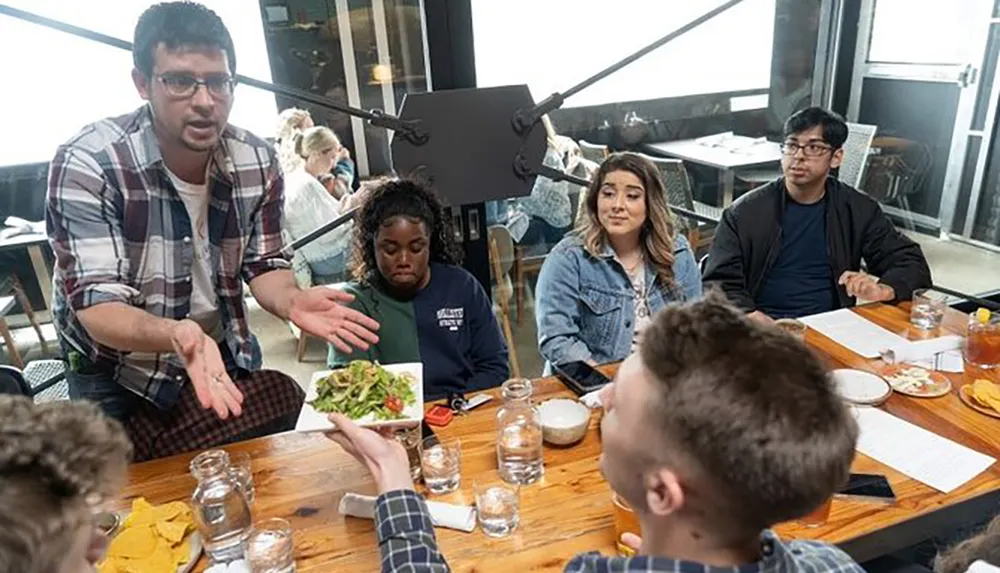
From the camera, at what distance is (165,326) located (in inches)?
53.7

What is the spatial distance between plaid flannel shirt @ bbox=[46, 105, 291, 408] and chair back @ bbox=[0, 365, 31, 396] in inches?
5.4

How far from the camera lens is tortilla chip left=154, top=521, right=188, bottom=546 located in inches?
43.8

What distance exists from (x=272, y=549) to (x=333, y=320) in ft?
1.82

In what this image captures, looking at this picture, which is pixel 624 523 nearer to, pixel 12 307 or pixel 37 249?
pixel 37 249

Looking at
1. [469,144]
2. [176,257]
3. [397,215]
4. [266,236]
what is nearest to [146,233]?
[176,257]

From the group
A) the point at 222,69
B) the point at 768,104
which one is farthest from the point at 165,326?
the point at 768,104

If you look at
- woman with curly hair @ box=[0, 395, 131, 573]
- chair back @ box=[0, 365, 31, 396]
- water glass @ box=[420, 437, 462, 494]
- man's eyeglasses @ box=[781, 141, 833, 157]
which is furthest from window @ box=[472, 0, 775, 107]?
woman with curly hair @ box=[0, 395, 131, 573]

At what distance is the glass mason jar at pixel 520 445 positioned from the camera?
1.27 metres

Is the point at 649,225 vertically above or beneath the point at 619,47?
beneath

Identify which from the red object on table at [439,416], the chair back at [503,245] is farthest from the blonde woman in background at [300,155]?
the red object on table at [439,416]

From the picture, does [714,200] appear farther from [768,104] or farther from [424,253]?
[424,253]

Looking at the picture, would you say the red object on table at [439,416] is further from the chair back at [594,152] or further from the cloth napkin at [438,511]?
the chair back at [594,152]

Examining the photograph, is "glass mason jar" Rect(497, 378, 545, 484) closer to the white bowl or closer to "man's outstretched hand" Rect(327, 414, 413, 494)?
the white bowl

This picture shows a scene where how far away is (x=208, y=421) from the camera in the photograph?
1.67 metres
